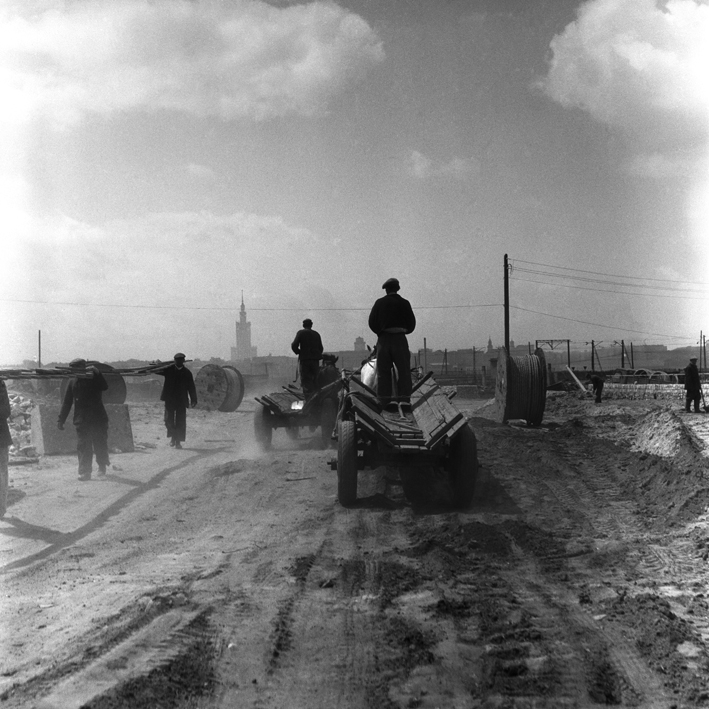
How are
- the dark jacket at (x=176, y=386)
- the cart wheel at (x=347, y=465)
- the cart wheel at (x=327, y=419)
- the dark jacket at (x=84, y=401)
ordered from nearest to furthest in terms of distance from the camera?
the cart wheel at (x=347, y=465) < the dark jacket at (x=84, y=401) < the cart wheel at (x=327, y=419) < the dark jacket at (x=176, y=386)

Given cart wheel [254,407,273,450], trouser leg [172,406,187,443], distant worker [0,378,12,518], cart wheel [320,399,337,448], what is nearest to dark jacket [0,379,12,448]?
distant worker [0,378,12,518]

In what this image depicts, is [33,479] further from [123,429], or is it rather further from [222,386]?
[222,386]

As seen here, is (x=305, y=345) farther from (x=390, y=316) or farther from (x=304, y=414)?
(x=390, y=316)

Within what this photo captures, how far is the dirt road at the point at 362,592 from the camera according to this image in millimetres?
3346

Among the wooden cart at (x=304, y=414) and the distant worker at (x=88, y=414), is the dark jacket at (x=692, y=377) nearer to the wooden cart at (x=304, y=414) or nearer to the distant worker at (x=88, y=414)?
the wooden cart at (x=304, y=414)

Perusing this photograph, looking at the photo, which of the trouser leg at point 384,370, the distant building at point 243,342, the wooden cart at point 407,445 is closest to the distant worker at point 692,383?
the trouser leg at point 384,370

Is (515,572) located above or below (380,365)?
below

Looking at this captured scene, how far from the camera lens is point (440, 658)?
3.61 metres

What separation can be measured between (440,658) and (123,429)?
10.2 metres

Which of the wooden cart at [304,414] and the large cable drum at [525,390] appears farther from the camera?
the large cable drum at [525,390]

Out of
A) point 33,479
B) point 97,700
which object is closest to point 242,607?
point 97,700

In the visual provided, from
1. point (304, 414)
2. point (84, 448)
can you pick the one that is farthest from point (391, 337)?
point (84, 448)

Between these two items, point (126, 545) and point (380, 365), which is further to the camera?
point (380, 365)

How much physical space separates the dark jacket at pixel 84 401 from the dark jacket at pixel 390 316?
173 inches
